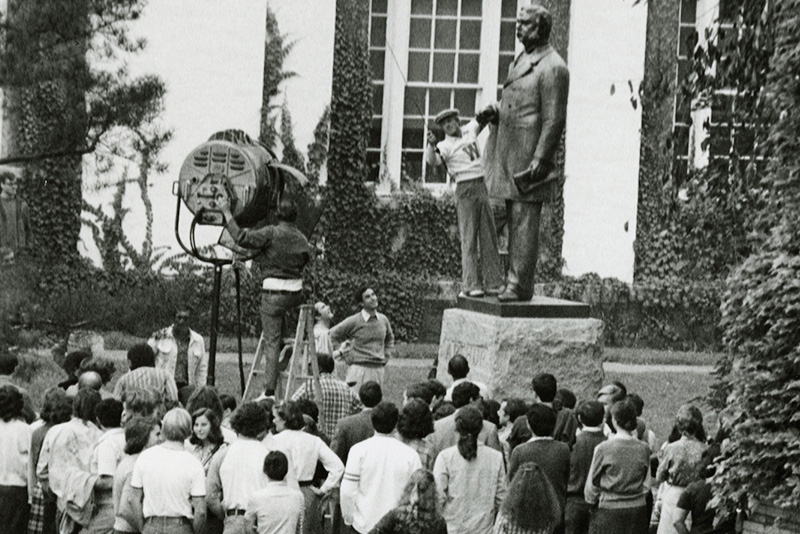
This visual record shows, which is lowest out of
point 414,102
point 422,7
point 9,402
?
point 9,402

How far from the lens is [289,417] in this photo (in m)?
9.66

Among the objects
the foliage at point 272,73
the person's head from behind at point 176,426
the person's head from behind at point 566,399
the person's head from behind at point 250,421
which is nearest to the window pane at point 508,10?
the foliage at point 272,73

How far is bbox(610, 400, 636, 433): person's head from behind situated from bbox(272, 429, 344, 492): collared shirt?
1716 millimetres

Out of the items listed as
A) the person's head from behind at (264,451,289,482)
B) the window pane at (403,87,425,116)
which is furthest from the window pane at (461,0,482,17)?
the person's head from behind at (264,451,289,482)

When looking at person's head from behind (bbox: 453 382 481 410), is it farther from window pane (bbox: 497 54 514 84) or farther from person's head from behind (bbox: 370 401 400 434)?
window pane (bbox: 497 54 514 84)

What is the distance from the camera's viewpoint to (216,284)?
13312 mm

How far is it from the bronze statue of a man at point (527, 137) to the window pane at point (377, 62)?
10552 mm

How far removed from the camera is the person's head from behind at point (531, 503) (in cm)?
828

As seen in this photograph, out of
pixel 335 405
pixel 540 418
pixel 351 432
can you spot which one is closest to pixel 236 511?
pixel 351 432

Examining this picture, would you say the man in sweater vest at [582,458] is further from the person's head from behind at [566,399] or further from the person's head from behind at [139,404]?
the person's head from behind at [139,404]

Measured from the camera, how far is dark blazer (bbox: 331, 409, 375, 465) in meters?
10.3

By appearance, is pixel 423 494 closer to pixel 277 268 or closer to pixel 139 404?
pixel 139 404

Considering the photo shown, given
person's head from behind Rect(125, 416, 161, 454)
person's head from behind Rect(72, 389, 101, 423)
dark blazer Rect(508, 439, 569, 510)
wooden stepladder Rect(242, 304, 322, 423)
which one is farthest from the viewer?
wooden stepladder Rect(242, 304, 322, 423)

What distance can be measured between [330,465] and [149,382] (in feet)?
5.83
